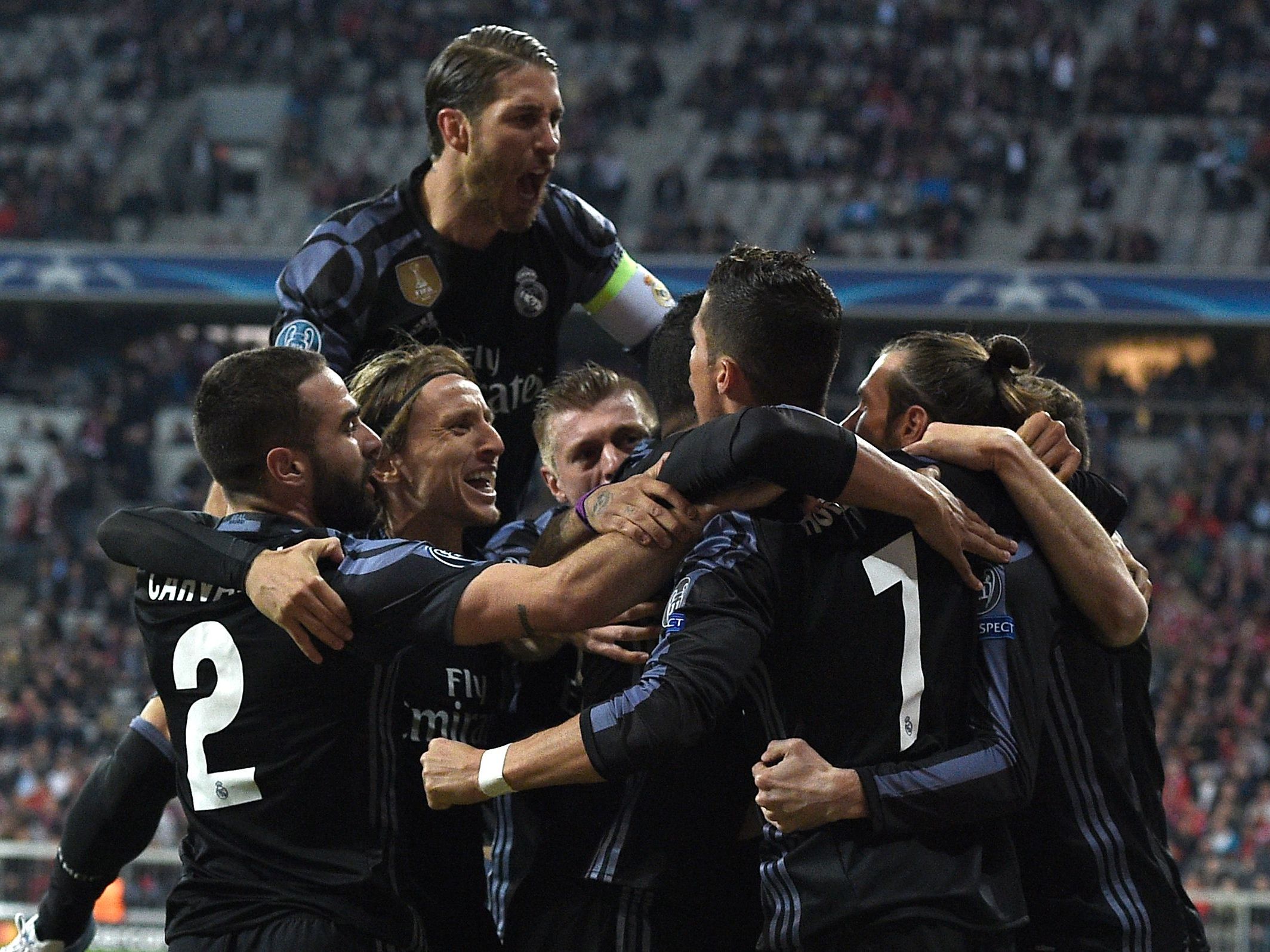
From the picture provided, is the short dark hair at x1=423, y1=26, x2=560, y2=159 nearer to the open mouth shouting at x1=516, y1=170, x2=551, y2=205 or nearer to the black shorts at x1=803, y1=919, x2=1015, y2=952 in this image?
the open mouth shouting at x1=516, y1=170, x2=551, y2=205

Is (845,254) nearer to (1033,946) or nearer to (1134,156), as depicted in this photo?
(1134,156)

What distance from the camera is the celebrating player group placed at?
9.81 ft

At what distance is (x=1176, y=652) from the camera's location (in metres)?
17.3

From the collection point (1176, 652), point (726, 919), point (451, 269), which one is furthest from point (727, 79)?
point (726, 919)

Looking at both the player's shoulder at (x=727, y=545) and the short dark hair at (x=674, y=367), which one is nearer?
the player's shoulder at (x=727, y=545)

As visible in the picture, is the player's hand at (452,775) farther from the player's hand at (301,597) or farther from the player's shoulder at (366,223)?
the player's shoulder at (366,223)

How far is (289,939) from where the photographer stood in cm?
318

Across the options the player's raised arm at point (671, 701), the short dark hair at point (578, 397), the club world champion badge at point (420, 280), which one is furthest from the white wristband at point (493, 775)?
the club world champion badge at point (420, 280)

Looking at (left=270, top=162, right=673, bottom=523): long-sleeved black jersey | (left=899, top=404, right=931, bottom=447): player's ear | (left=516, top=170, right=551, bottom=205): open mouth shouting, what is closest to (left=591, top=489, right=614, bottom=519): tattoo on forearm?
(left=899, top=404, right=931, bottom=447): player's ear

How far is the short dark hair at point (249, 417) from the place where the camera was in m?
3.38

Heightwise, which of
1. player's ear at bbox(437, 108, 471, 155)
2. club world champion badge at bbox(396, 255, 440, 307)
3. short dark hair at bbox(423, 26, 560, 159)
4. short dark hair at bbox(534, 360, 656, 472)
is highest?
short dark hair at bbox(423, 26, 560, 159)

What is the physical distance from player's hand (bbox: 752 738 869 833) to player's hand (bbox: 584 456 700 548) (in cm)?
45

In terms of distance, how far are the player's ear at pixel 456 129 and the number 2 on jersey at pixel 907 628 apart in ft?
7.10

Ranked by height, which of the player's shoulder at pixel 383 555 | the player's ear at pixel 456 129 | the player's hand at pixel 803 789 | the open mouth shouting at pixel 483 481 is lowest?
the player's hand at pixel 803 789
